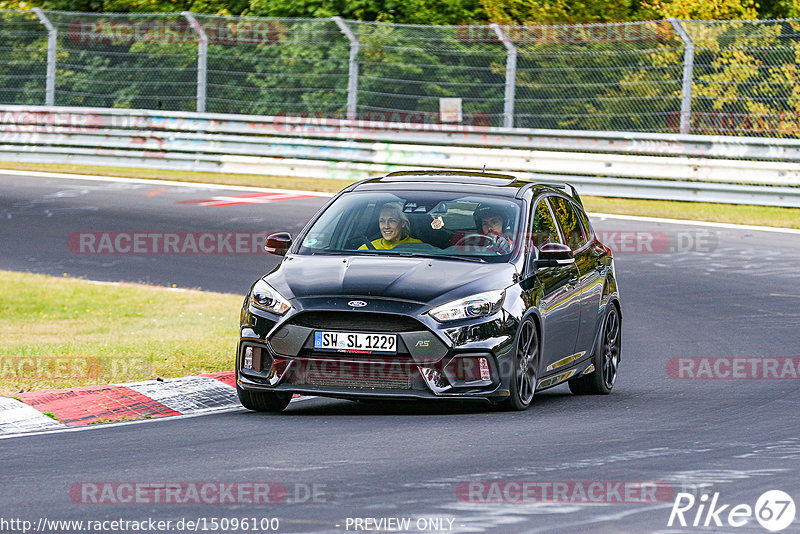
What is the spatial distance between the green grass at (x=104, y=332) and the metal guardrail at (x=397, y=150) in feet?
30.7

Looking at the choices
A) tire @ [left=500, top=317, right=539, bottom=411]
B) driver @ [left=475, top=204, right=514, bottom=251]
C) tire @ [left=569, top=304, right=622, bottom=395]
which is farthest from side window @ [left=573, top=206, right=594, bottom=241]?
tire @ [left=500, top=317, right=539, bottom=411]

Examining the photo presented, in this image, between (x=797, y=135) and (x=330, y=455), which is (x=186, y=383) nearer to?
(x=330, y=455)

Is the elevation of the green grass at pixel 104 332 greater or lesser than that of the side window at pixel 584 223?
lesser

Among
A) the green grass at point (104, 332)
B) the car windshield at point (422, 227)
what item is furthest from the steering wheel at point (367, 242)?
the green grass at point (104, 332)

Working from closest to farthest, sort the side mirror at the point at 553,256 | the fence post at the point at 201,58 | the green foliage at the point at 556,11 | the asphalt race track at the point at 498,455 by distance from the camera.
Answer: the asphalt race track at the point at 498,455 → the side mirror at the point at 553,256 → the fence post at the point at 201,58 → the green foliage at the point at 556,11

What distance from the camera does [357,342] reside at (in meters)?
9.16

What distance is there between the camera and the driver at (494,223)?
1025 cm

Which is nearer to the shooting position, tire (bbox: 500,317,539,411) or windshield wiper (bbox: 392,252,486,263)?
tire (bbox: 500,317,539,411)

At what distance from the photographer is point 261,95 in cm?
2741

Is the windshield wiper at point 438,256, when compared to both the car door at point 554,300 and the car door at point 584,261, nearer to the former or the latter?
the car door at point 554,300

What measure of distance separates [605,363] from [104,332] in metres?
5.21

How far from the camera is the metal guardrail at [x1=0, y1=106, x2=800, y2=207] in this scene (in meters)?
23.0

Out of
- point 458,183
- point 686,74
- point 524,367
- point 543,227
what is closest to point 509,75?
point 686,74

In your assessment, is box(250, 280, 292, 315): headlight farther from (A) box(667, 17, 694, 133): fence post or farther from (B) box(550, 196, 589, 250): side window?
(A) box(667, 17, 694, 133): fence post
